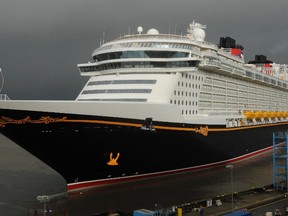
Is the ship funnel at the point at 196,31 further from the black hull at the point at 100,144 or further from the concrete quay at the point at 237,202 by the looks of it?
the concrete quay at the point at 237,202

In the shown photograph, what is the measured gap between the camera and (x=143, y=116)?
75.0 ft

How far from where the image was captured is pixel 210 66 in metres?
29.9

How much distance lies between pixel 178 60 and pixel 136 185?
31.2 feet

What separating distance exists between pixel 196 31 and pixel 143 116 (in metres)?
15.6

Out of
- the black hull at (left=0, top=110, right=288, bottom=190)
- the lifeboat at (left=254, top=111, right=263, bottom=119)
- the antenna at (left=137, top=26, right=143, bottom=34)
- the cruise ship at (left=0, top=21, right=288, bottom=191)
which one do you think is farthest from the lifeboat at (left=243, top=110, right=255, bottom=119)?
the antenna at (left=137, top=26, right=143, bottom=34)

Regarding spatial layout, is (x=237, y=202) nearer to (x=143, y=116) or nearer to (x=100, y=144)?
(x=143, y=116)

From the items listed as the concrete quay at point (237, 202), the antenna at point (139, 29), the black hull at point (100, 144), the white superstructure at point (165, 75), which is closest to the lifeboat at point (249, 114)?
the white superstructure at point (165, 75)

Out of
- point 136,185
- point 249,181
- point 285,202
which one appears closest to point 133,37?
point 136,185

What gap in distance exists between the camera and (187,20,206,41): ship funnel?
3519cm

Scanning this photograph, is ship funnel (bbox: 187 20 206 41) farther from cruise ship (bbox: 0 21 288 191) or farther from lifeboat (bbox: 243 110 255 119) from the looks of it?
lifeboat (bbox: 243 110 255 119)

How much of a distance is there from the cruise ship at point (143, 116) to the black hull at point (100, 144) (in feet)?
0.19

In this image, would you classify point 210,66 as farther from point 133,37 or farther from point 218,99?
point 133,37

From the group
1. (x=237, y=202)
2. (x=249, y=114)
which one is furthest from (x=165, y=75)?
(x=249, y=114)

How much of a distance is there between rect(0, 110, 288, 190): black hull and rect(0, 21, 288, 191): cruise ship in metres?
0.06
